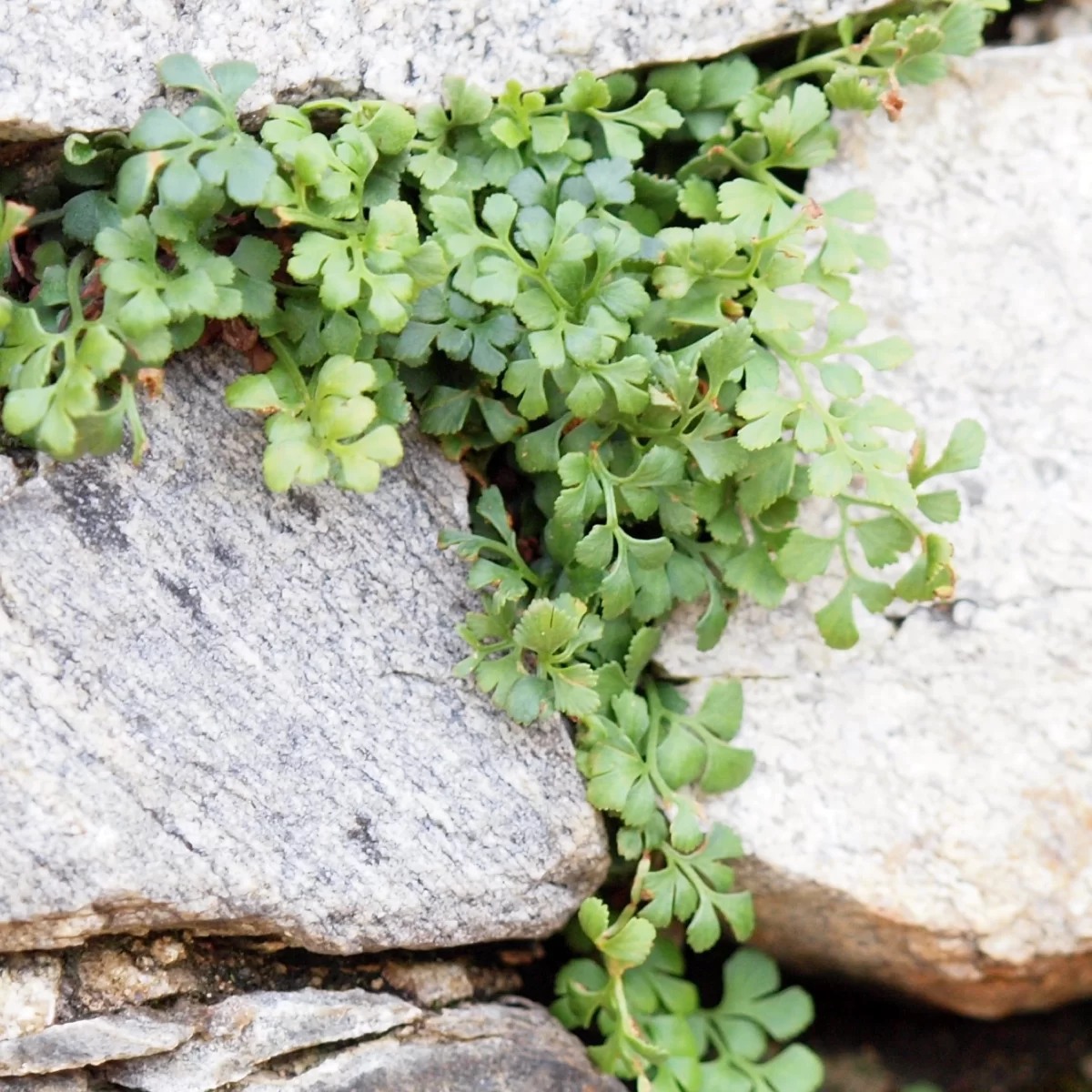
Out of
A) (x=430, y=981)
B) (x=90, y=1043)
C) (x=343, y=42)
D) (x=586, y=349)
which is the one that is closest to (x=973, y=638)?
(x=586, y=349)

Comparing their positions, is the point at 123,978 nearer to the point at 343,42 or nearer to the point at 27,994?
the point at 27,994

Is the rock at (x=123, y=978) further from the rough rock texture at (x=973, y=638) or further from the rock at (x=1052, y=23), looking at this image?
the rock at (x=1052, y=23)

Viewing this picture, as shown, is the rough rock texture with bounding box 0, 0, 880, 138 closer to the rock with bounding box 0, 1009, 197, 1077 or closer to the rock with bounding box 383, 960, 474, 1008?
the rock with bounding box 0, 1009, 197, 1077

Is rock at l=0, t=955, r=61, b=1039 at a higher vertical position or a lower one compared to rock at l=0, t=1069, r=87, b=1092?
higher

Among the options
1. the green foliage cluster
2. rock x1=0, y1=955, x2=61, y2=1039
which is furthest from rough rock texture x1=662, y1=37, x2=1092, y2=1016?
rock x1=0, y1=955, x2=61, y2=1039

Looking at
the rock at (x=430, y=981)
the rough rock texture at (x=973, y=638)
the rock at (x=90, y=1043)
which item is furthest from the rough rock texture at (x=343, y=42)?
the rock at (x=430, y=981)

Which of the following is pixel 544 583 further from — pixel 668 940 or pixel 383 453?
pixel 668 940

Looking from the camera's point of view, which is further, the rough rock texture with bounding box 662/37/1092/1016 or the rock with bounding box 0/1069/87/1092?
the rough rock texture with bounding box 662/37/1092/1016
